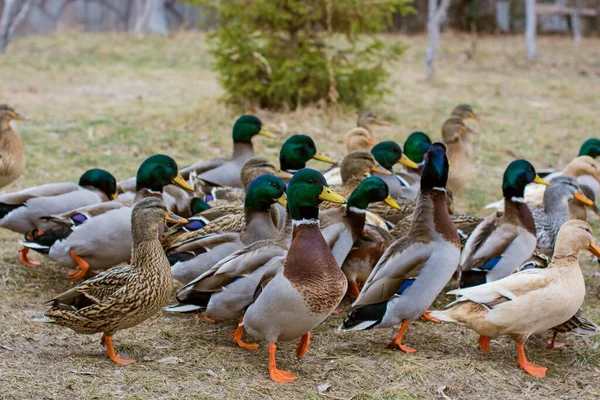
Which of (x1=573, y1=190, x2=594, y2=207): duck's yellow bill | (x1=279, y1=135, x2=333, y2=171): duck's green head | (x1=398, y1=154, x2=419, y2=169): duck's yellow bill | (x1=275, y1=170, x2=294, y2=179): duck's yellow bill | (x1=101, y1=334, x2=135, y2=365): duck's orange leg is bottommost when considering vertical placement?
(x1=101, y1=334, x2=135, y2=365): duck's orange leg

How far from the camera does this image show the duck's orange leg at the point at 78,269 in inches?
212

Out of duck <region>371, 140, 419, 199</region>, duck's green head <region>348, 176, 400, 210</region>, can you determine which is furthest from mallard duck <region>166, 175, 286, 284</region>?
duck <region>371, 140, 419, 199</region>

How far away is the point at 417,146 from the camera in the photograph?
7363mm

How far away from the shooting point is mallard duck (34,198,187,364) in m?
4.11

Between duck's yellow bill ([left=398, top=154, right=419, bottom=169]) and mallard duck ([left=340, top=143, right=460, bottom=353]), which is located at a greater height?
duck's yellow bill ([left=398, top=154, right=419, bottom=169])

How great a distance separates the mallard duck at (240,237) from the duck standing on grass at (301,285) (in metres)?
0.65

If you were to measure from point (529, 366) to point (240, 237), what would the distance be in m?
1.81

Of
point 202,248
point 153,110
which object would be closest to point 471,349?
point 202,248

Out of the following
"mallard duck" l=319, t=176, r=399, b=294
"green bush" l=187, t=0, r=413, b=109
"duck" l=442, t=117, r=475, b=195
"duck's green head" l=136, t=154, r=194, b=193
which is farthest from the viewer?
"green bush" l=187, t=0, r=413, b=109

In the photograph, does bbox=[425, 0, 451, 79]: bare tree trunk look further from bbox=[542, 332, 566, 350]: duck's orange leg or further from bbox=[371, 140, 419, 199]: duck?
bbox=[542, 332, 566, 350]: duck's orange leg

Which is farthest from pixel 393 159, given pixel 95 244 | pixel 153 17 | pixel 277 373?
pixel 153 17

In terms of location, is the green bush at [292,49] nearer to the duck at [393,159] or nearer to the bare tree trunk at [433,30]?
the bare tree trunk at [433,30]

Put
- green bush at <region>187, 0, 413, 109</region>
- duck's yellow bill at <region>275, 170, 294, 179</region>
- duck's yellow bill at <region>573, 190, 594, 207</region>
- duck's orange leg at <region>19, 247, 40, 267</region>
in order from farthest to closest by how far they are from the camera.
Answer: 1. green bush at <region>187, 0, 413, 109</region>
2. duck's yellow bill at <region>573, 190, 594, 207</region>
3. duck's yellow bill at <region>275, 170, 294, 179</region>
4. duck's orange leg at <region>19, 247, 40, 267</region>

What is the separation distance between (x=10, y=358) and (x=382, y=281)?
196cm
